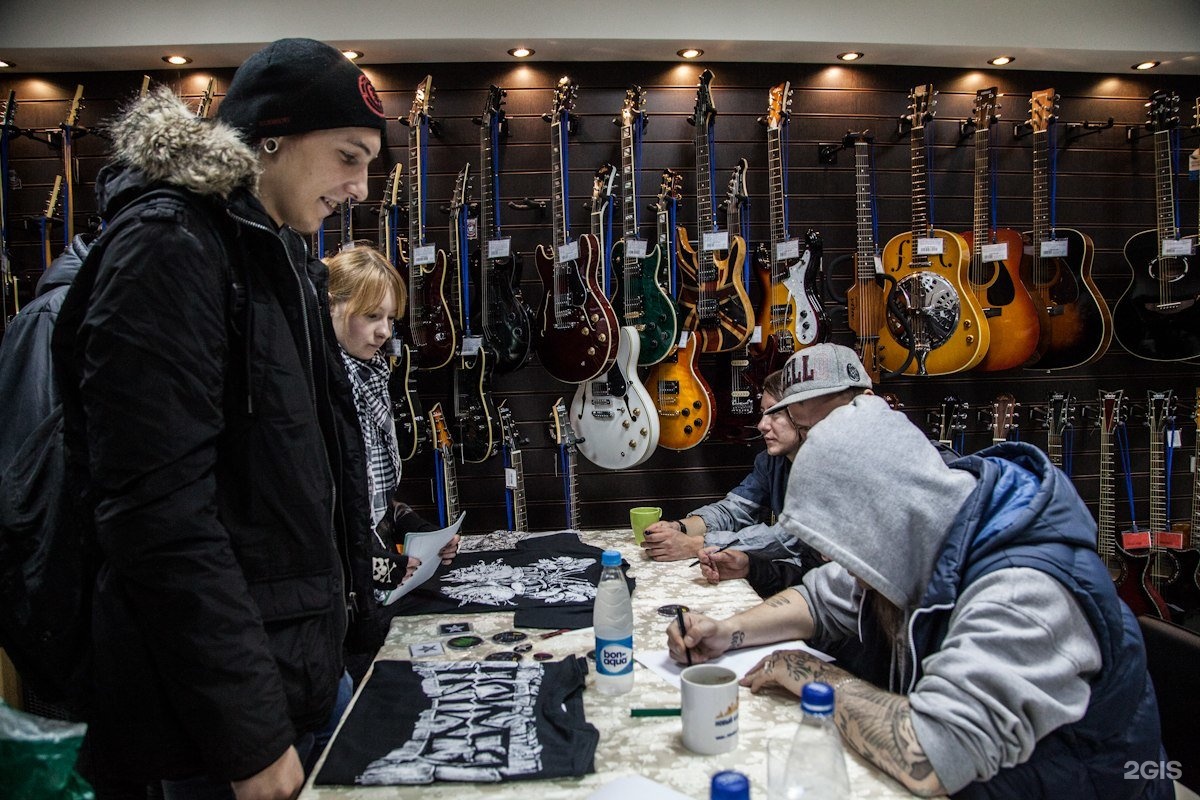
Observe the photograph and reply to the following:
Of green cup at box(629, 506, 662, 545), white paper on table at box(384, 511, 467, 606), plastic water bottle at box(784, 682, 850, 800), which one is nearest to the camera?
plastic water bottle at box(784, 682, 850, 800)

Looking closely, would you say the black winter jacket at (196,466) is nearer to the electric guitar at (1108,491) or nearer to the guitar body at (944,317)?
the guitar body at (944,317)

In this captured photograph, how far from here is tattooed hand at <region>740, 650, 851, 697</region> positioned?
132 centimetres

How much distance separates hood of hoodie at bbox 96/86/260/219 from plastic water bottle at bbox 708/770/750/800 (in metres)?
1.00

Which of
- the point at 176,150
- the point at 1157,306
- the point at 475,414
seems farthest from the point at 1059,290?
the point at 176,150

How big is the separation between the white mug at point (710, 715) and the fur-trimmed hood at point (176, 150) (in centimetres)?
98

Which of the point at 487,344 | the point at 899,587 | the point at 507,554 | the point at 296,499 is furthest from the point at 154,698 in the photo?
the point at 487,344

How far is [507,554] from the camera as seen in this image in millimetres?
2344

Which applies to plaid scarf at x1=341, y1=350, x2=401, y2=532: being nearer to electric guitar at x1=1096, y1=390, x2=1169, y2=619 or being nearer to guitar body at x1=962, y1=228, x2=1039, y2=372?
guitar body at x1=962, y1=228, x2=1039, y2=372

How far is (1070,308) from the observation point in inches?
155

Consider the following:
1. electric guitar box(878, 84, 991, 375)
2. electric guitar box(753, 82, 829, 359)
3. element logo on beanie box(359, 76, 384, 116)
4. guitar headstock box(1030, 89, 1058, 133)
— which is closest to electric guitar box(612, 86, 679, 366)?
electric guitar box(753, 82, 829, 359)

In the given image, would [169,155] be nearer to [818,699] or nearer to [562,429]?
[818,699]

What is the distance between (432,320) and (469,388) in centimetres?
37

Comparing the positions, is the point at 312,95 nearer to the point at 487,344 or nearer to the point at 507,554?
the point at 507,554

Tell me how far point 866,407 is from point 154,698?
3.79ft
